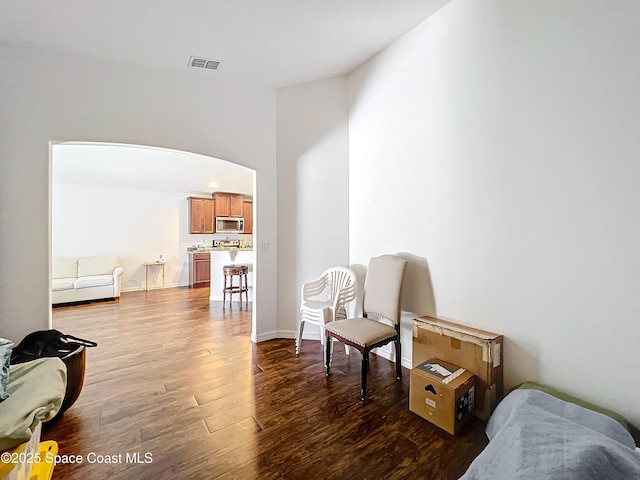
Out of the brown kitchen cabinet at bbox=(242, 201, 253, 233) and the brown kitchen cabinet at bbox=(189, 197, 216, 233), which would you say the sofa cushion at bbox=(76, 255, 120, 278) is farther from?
the brown kitchen cabinet at bbox=(242, 201, 253, 233)

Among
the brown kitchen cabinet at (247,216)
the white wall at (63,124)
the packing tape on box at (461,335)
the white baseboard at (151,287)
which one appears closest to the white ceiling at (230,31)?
the white wall at (63,124)

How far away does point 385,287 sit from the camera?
2.60 meters

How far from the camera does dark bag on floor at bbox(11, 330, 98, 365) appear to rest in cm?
191

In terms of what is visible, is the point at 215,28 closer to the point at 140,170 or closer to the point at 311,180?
the point at 311,180

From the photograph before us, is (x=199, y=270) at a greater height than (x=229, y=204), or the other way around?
(x=229, y=204)

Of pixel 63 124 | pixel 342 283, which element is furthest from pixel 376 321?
pixel 63 124

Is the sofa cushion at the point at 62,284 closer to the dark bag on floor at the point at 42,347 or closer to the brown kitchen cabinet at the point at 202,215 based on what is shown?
the brown kitchen cabinet at the point at 202,215

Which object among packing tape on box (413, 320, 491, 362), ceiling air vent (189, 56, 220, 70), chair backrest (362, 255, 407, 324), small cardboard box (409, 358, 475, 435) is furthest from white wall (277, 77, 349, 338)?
small cardboard box (409, 358, 475, 435)

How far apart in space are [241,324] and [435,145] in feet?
11.4

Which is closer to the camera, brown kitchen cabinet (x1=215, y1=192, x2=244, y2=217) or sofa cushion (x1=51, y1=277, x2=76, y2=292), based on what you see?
sofa cushion (x1=51, y1=277, x2=76, y2=292)

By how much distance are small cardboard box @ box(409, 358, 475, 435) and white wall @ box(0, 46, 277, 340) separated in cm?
205

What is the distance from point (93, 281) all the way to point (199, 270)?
2.34 meters

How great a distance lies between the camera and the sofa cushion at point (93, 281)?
17.1 feet

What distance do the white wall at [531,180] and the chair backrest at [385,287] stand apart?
23 centimetres
